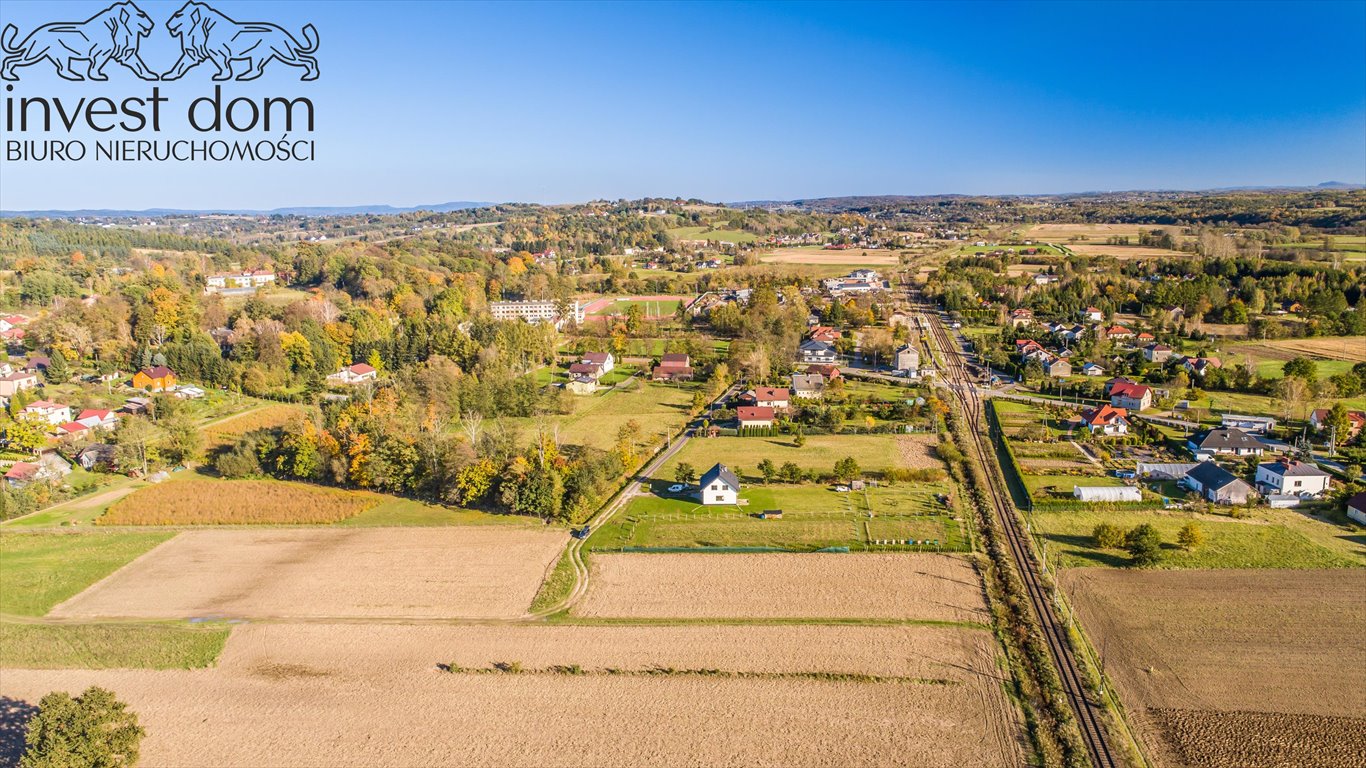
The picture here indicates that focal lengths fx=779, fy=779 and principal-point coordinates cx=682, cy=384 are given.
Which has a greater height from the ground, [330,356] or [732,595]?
[330,356]

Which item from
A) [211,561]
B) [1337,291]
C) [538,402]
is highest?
[1337,291]

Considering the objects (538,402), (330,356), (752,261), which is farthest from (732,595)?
(752,261)

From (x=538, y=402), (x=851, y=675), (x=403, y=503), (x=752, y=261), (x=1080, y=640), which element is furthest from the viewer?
(x=752, y=261)

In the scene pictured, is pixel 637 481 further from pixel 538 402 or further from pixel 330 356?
pixel 330 356

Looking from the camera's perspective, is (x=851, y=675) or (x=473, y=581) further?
(x=473, y=581)

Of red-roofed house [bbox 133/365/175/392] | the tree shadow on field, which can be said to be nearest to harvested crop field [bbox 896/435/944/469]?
the tree shadow on field

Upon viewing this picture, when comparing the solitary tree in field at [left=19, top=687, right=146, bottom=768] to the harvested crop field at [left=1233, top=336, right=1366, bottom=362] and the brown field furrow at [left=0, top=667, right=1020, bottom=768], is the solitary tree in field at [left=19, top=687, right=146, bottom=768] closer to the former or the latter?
the brown field furrow at [left=0, top=667, right=1020, bottom=768]

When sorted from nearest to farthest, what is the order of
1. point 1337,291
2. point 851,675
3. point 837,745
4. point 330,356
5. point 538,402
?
1. point 837,745
2. point 851,675
3. point 538,402
4. point 330,356
5. point 1337,291

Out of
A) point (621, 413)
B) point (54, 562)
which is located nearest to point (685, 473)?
point (621, 413)
